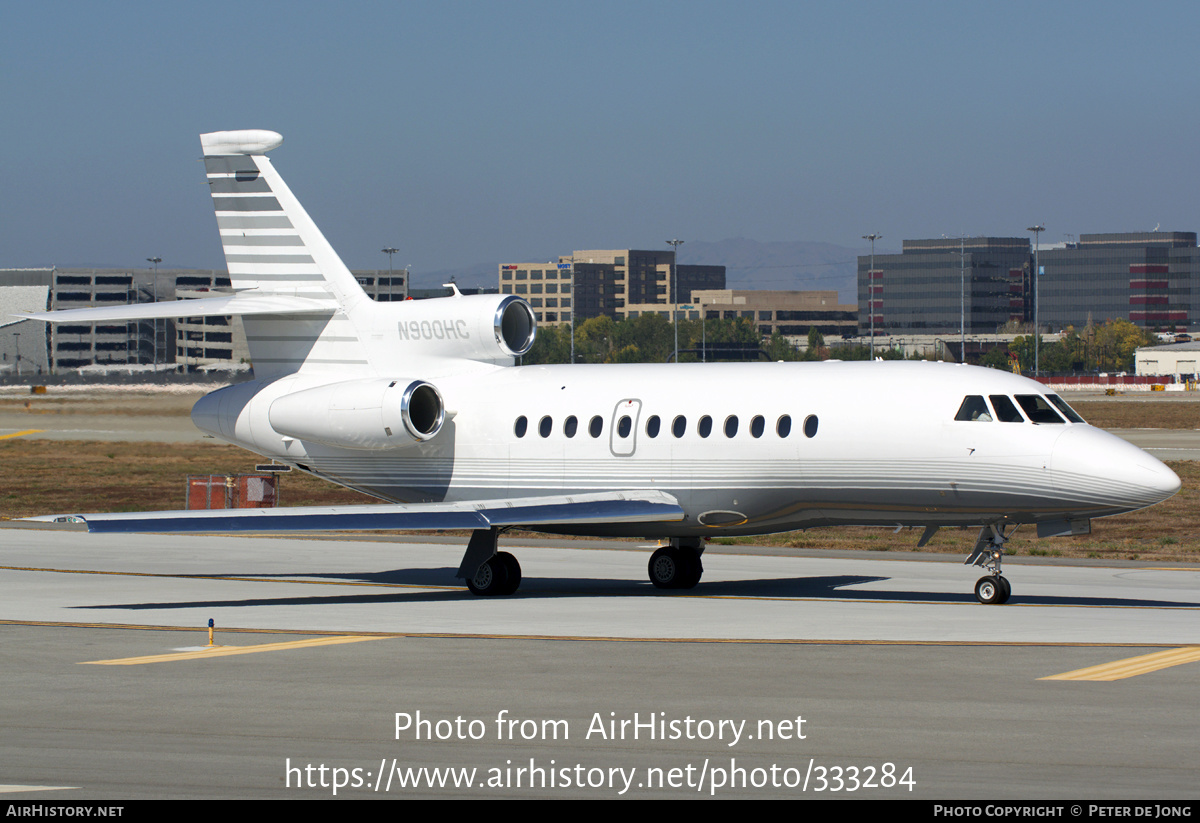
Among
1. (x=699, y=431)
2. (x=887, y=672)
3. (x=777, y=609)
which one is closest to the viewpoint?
(x=887, y=672)

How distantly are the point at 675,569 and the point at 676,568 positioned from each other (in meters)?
0.02

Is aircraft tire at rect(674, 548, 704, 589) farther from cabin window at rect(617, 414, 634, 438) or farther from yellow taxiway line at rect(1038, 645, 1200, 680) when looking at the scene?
yellow taxiway line at rect(1038, 645, 1200, 680)

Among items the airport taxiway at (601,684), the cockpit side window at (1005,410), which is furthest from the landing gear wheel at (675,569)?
the cockpit side window at (1005,410)

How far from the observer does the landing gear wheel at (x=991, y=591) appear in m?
22.2

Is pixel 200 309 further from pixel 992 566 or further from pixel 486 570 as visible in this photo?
pixel 992 566

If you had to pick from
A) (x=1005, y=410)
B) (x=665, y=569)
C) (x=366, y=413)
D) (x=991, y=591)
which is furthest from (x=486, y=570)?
(x=1005, y=410)

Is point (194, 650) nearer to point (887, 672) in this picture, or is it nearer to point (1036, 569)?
point (887, 672)

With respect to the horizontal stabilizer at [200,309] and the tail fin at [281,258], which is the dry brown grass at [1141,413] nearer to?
the tail fin at [281,258]

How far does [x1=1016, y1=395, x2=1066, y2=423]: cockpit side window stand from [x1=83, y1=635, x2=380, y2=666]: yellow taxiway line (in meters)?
10.2

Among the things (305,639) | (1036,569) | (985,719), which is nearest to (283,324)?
(305,639)

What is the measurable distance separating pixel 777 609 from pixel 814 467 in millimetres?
2445

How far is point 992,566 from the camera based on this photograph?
881 inches

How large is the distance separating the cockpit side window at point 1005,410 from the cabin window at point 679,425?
5.06 metres

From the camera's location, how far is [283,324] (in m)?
28.4
